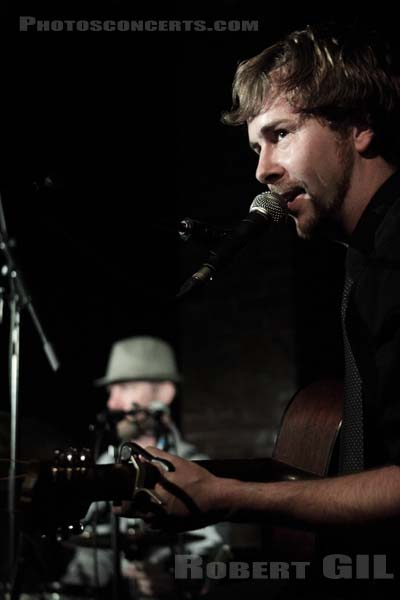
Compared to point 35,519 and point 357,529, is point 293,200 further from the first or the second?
point 35,519

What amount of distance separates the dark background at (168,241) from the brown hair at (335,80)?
81.3 inches

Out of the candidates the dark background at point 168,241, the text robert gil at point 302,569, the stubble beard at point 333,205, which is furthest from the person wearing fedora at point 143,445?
the stubble beard at point 333,205

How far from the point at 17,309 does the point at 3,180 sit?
0.87m

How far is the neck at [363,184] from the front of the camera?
1.97 m

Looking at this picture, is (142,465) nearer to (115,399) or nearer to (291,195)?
(291,195)

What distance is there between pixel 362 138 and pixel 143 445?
9.04 feet

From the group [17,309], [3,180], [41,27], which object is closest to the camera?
[3,180]

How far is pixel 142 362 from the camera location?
5125 mm

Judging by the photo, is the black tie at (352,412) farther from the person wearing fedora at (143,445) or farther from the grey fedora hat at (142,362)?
the grey fedora hat at (142,362)

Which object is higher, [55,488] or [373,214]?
[373,214]

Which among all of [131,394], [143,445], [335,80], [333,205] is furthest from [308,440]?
[131,394]

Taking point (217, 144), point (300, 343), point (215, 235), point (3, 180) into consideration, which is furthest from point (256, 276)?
point (215, 235)

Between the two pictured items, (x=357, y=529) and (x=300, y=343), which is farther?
(x=300, y=343)

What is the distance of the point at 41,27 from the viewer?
14.6 ft
